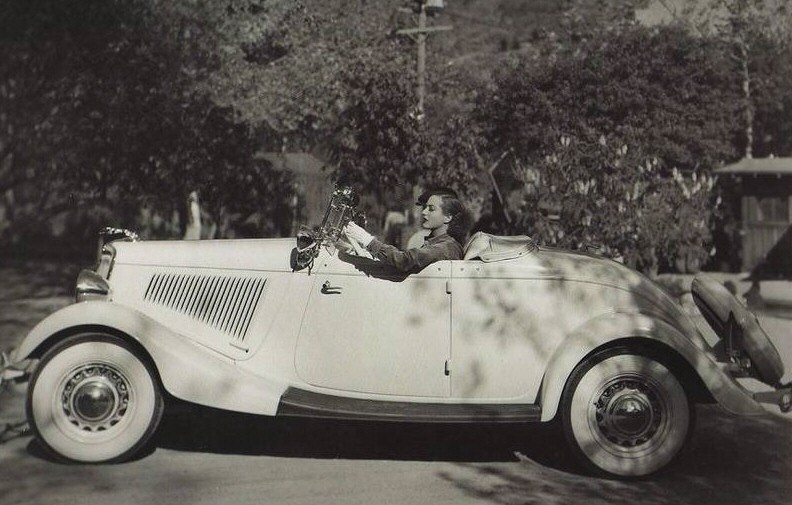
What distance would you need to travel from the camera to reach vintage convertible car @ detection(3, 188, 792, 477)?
459 centimetres

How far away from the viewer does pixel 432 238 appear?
510cm

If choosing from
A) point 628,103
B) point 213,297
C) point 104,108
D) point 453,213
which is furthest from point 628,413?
point 628,103

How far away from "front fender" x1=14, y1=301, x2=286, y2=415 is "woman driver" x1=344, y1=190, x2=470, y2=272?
0.89m

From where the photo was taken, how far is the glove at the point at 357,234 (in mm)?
4707

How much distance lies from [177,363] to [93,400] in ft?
1.62

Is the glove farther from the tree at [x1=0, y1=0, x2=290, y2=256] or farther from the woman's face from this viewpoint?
the tree at [x1=0, y1=0, x2=290, y2=256]

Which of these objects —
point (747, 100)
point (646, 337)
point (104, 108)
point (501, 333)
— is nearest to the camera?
point (646, 337)

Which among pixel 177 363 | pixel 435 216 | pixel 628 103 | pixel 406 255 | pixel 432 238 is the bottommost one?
pixel 177 363

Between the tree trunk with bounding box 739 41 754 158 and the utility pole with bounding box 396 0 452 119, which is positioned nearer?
the utility pole with bounding box 396 0 452 119

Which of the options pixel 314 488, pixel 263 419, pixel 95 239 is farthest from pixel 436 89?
pixel 314 488

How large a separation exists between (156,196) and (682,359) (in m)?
10.5

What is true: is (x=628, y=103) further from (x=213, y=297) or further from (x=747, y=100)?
(x=213, y=297)

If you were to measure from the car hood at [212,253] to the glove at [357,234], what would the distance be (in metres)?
0.34

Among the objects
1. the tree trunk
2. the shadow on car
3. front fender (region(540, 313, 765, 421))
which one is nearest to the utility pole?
the shadow on car
